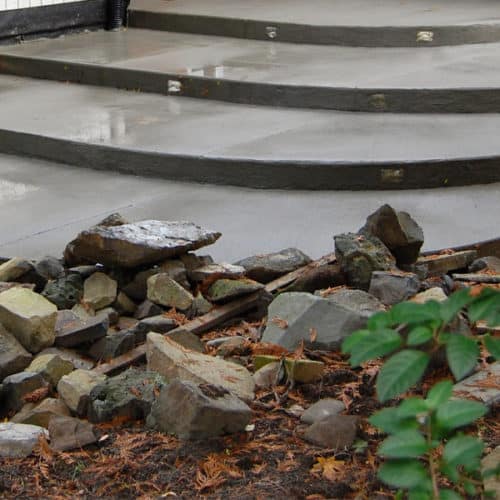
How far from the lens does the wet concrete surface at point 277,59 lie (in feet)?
22.0

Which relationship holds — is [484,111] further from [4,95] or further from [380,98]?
[4,95]

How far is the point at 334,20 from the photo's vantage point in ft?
27.8

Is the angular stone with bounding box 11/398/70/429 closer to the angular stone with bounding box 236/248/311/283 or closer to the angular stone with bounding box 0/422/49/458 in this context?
the angular stone with bounding box 0/422/49/458

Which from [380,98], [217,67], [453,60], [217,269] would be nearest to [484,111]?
[380,98]

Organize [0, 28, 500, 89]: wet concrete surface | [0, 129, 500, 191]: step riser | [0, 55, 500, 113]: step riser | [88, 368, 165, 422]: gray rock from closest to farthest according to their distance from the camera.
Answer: [88, 368, 165, 422]: gray rock < [0, 129, 500, 191]: step riser < [0, 55, 500, 113]: step riser < [0, 28, 500, 89]: wet concrete surface

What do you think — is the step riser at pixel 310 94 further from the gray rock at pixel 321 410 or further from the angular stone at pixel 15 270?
the gray rock at pixel 321 410

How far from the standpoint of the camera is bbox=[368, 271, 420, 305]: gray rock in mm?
3611

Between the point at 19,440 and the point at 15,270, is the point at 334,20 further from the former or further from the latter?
the point at 19,440

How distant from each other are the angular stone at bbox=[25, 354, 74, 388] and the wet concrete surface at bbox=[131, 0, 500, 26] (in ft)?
18.0

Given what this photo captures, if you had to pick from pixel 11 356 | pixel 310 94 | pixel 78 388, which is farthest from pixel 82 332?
pixel 310 94

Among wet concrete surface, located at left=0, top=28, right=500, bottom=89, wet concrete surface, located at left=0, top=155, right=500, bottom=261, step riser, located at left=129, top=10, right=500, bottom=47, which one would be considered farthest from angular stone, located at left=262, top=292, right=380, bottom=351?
step riser, located at left=129, top=10, right=500, bottom=47

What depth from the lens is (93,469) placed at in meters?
2.63

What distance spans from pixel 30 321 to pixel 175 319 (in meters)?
0.51

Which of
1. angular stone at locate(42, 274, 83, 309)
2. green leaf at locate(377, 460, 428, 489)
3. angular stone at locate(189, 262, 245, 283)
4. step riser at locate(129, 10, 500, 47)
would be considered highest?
green leaf at locate(377, 460, 428, 489)
